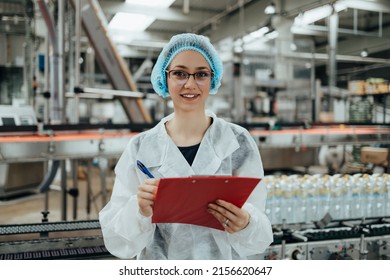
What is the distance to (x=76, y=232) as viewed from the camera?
1569 millimetres

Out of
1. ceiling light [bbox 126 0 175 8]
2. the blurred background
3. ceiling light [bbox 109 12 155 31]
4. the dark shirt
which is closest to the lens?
the dark shirt

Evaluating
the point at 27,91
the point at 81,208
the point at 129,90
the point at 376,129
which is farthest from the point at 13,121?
the point at 376,129

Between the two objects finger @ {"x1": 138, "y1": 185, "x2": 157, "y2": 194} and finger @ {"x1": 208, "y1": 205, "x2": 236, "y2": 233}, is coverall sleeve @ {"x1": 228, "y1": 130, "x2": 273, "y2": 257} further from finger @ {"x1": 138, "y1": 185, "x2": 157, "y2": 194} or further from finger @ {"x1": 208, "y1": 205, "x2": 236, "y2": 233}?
finger @ {"x1": 138, "y1": 185, "x2": 157, "y2": 194}

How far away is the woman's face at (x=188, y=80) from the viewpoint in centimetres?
98

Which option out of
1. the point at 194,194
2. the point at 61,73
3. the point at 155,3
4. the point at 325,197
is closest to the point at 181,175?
the point at 194,194

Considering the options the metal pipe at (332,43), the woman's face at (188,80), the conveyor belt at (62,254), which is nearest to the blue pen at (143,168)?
the woman's face at (188,80)

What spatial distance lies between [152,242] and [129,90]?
1.93m

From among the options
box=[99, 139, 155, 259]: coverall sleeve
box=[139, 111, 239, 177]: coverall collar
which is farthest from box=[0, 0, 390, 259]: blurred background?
box=[139, 111, 239, 177]: coverall collar

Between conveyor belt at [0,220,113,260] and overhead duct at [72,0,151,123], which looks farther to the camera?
overhead duct at [72,0,151,123]

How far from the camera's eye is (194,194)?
0.85 metres

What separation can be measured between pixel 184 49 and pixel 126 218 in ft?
1.49

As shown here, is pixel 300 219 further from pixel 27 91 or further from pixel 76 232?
pixel 27 91

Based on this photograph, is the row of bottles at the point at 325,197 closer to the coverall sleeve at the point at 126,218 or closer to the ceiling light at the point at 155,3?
the coverall sleeve at the point at 126,218

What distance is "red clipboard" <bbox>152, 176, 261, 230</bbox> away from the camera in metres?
0.81
